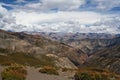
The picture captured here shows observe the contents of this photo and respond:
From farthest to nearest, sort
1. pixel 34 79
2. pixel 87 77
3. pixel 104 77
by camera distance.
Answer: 1. pixel 104 77
2. pixel 87 77
3. pixel 34 79

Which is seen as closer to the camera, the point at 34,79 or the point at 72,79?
the point at 34,79

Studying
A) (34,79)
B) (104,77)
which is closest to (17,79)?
(34,79)

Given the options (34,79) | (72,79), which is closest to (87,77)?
(72,79)

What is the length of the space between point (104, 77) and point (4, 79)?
45.4 ft

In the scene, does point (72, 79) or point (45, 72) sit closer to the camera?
point (72, 79)

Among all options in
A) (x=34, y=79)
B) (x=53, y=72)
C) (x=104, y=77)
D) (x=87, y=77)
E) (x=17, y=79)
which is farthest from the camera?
(x=53, y=72)

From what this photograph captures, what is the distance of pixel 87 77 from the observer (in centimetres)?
3200

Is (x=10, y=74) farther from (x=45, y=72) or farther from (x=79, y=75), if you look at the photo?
(x=45, y=72)

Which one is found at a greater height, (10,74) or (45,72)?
(10,74)

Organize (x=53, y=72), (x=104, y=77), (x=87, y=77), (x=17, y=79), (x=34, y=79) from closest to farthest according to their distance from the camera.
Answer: (x=17, y=79) < (x=34, y=79) < (x=87, y=77) < (x=104, y=77) < (x=53, y=72)

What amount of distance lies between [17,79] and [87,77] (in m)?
10.2

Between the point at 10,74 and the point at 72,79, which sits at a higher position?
the point at 10,74

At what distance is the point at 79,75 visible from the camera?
110 feet

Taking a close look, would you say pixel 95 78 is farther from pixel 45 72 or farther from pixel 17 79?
pixel 17 79
